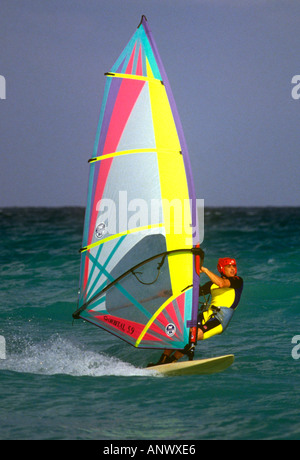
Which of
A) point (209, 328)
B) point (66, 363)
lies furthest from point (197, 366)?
point (66, 363)

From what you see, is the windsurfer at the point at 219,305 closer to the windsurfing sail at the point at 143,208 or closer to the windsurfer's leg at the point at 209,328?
the windsurfer's leg at the point at 209,328

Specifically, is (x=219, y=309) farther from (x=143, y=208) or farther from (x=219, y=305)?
(x=143, y=208)

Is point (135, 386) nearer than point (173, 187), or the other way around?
point (135, 386)

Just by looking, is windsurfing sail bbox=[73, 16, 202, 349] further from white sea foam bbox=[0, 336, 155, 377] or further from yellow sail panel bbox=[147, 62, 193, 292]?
white sea foam bbox=[0, 336, 155, 377]

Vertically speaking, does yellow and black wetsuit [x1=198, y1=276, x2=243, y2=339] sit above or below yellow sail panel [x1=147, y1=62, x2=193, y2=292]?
below

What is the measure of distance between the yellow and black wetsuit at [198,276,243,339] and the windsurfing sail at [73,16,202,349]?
8.6 inches

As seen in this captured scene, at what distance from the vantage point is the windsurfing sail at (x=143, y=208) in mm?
6688

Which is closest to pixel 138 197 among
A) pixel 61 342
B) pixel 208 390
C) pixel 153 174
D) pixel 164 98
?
pixel 153 174

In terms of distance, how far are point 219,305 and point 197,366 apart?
27.7 inches

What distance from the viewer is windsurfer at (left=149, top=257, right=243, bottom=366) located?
22.5 feet

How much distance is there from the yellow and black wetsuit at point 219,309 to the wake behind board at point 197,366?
0.29 metres

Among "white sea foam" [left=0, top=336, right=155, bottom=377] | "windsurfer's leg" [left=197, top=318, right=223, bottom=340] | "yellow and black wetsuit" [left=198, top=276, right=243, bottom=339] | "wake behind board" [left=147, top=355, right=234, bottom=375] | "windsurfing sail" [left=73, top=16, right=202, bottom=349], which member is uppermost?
"windsurfing sail" [left=73, top=16, right=202, bottom=349]

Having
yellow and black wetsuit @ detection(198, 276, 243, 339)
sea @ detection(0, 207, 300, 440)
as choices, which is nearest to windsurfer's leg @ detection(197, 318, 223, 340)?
yellow and black wetsuit @ detection(198, 276, 243, 339)

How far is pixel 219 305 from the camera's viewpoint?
693 cm
